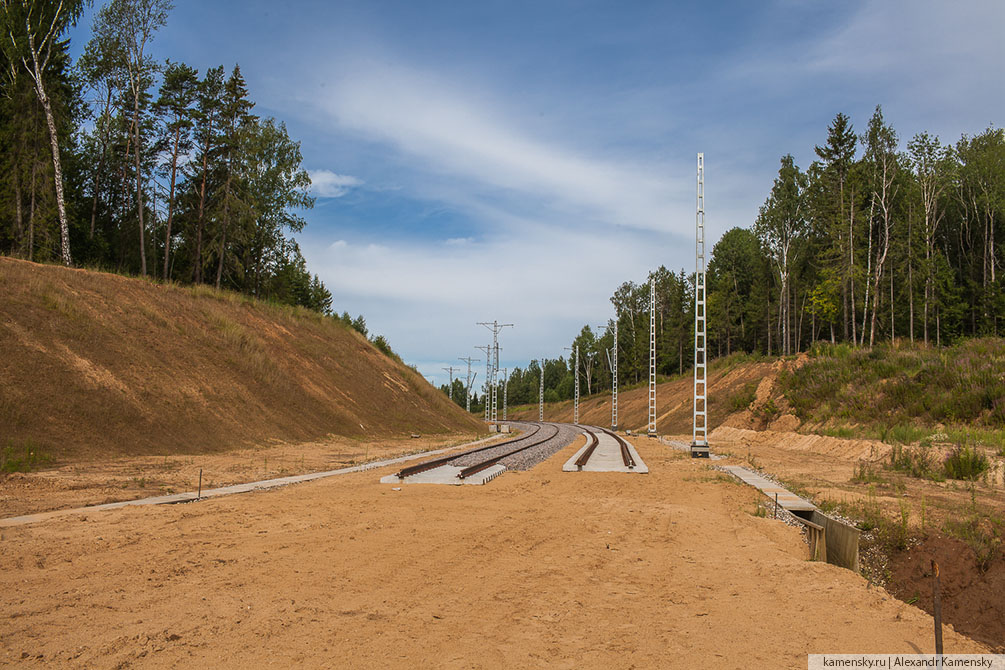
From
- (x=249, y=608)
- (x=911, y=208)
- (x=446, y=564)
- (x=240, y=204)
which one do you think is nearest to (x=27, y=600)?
(x=249, y=608)

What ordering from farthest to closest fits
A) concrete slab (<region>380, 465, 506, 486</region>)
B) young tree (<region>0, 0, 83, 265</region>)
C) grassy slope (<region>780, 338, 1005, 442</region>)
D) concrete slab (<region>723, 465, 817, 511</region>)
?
young tree (<region>0, 0, 83, 265</region>) < grassy slope (<region>780, 338, 1005, 442</region>) < concrete slab (<region>380, 465, 506, 486</region>) < concrete slab (<region>723, 465, 817, 511</region>)

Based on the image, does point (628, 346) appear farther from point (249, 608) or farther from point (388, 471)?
point (249, 608)

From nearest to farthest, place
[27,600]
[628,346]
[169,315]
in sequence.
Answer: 1. [27,600]
2. [169,315]
3. [628,346]

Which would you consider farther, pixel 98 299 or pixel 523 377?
pixel 523 377

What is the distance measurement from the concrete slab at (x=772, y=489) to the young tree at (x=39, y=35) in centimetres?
3249

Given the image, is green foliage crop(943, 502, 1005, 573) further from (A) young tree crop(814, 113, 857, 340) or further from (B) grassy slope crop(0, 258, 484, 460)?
(A) young tree crop(814, 113, 857, 340)

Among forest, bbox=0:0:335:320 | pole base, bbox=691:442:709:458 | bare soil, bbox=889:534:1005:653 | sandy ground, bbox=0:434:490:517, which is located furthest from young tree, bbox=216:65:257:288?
bare soil, bbox=889:534:1005:653

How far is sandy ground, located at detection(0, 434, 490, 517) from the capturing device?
11.9 metres

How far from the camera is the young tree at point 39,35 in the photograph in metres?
31.1

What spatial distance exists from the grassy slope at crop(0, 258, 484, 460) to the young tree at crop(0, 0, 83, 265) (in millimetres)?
6538

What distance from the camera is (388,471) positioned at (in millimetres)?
17938

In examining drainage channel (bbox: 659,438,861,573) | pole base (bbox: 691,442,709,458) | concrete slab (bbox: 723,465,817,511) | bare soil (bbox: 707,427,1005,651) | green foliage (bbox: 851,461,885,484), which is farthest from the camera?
pole base (bbox: 691,442,709,458)

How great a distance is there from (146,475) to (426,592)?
39.4 feet

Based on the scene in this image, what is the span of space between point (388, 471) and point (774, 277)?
61.8 metres
